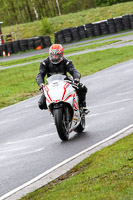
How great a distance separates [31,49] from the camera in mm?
49062

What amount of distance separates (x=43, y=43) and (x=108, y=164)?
142ft

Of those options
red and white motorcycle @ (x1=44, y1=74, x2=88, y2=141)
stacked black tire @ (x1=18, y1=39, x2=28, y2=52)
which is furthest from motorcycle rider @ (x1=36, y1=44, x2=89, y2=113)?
stacked black tire @ (x1=18, y1=39, x2=28, y2=52)

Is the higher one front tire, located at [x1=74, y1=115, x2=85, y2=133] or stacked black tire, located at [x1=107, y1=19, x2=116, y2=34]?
front tire, located at [x1=74, y1=115, x2=85, y2=133]

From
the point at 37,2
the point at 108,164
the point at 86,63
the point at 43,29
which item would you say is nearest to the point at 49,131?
the point at 108,164

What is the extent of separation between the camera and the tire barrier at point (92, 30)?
48.4 meters

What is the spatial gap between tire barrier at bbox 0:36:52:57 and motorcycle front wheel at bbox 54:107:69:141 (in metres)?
40.2

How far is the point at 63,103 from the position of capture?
9047 millimetres

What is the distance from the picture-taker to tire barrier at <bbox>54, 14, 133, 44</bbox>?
48406mm

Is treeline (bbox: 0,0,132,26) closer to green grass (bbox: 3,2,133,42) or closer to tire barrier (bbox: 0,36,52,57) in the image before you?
green grass (bbox: 3,2,133,42)

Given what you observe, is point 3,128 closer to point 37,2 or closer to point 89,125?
point 89,125

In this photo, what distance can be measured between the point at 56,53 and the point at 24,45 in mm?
39654

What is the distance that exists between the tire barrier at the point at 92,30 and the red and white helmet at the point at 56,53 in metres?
39.1

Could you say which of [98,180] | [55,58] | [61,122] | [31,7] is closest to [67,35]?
Result: [55,58]

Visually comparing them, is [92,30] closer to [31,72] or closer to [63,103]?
[31,72]
